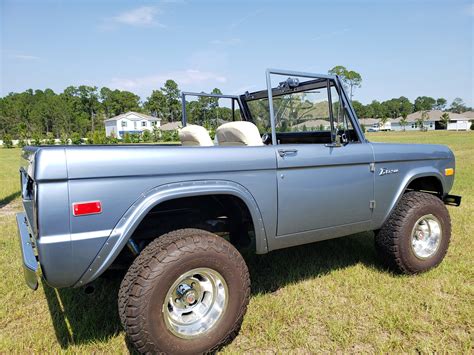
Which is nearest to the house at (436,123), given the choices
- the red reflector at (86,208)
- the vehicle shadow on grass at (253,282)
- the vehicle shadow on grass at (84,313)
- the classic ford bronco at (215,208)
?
the vehicle shadow on grass at (253,282)

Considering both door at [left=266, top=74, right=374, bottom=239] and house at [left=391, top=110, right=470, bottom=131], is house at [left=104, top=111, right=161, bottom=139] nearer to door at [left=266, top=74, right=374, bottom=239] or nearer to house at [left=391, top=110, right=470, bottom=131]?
house at [left=391, top=110, right=470, bottom=131]

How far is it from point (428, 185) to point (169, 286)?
126 inches

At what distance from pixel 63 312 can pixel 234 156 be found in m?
1.97

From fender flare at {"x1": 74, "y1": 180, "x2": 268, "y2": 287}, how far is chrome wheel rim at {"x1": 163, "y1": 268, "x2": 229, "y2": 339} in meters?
0.47

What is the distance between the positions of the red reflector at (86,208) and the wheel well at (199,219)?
604 mm

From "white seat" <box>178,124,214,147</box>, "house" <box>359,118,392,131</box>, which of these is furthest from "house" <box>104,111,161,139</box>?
"white seat" <box>178,124,214,147</box>

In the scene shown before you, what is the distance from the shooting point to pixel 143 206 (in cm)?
221

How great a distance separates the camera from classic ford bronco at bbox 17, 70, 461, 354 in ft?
6.73

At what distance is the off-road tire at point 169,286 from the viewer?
216cm

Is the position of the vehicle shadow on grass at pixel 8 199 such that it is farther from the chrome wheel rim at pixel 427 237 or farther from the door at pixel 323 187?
the chrome wheel rim at pixel 427 237

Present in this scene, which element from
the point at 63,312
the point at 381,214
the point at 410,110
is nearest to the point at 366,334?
the point at 381,214

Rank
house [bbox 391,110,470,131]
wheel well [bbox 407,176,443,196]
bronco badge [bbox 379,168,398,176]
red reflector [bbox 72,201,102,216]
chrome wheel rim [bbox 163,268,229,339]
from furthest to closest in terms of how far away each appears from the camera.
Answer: house [bbox 391,110,470,131] → wheel well [bbox 407,176,443,196] → bronco badge [bbox 379,168,398,176] → chrome wheel rim [bbox 163,268,229,339] → red reflector [bbox 72,201,102,216]

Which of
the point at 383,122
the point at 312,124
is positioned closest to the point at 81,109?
the point at 383,122

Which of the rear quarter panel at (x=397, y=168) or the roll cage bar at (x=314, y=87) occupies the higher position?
the roll cage bar at (x=314, y=87)
